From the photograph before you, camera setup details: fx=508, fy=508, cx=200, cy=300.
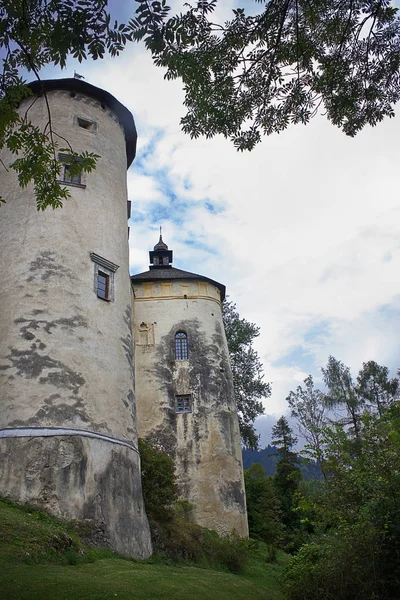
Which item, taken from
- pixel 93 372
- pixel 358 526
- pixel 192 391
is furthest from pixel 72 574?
pixel 192 391

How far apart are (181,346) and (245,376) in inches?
355

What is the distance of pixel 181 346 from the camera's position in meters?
23.3

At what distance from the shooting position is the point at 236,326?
31.7m

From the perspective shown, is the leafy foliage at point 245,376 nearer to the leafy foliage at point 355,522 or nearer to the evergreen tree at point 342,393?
the evergreen tree at point 342,393

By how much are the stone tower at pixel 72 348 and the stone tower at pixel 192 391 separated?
6.81 meters

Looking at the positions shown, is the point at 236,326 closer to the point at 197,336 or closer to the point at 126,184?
the point at 197,336

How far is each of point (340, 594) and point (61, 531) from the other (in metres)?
5.40

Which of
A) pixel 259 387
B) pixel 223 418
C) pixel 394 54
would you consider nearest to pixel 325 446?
pixel 394 54

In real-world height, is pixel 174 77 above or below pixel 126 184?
below

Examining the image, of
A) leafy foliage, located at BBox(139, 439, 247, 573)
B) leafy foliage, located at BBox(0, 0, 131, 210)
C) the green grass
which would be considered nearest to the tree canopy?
leafy foliage, located at BBox(0, 0, 131, 210)

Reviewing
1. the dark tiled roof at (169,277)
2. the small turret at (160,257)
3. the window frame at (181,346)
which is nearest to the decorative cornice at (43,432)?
the window frame at (181,346)

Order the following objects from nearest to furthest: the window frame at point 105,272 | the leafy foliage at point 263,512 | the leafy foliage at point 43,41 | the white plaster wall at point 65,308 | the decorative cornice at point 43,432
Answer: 1. the leafy foliage at point 43,41
2. the decorative cornice at point 43,432
3. the white plaster wall at point 65,308
4. the window frame at point 105,272
5. the leafy foliage at point 263,512

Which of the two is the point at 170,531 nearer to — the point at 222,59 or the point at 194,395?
the point at 194,395

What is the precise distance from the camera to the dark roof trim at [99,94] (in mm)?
17859
